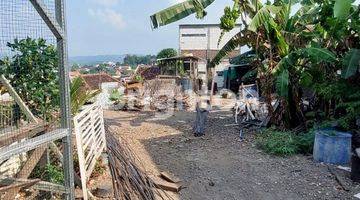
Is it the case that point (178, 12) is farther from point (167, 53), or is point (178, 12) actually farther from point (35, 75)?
point (167, 53)

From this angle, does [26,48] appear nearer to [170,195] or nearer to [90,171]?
[90,171]

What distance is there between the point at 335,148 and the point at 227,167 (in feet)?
6.98

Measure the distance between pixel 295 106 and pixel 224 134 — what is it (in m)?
2.02

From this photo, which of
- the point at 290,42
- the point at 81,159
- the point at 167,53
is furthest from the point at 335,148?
the point at 167,53

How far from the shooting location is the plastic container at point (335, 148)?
687 cm

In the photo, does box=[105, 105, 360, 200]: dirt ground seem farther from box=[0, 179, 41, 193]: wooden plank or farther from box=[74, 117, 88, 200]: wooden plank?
box=[0, 179, 41, 193]: wooden plank

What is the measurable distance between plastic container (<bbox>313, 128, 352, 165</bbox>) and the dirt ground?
0.25 m

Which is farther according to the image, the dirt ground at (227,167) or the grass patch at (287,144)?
the grass patch at (287,144)

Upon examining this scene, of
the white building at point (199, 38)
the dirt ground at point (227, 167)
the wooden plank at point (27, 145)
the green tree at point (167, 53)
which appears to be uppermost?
the white building at point (199, 38)

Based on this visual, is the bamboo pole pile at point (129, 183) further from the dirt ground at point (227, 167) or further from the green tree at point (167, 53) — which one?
the green tree at point (167, 53)

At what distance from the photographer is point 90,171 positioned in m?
4.84

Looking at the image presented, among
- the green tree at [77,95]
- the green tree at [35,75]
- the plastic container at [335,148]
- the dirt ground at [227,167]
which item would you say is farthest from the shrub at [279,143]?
the green tree at [35,75]

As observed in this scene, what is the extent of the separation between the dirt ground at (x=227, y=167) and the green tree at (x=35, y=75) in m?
2.45

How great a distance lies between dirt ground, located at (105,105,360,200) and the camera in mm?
5684
